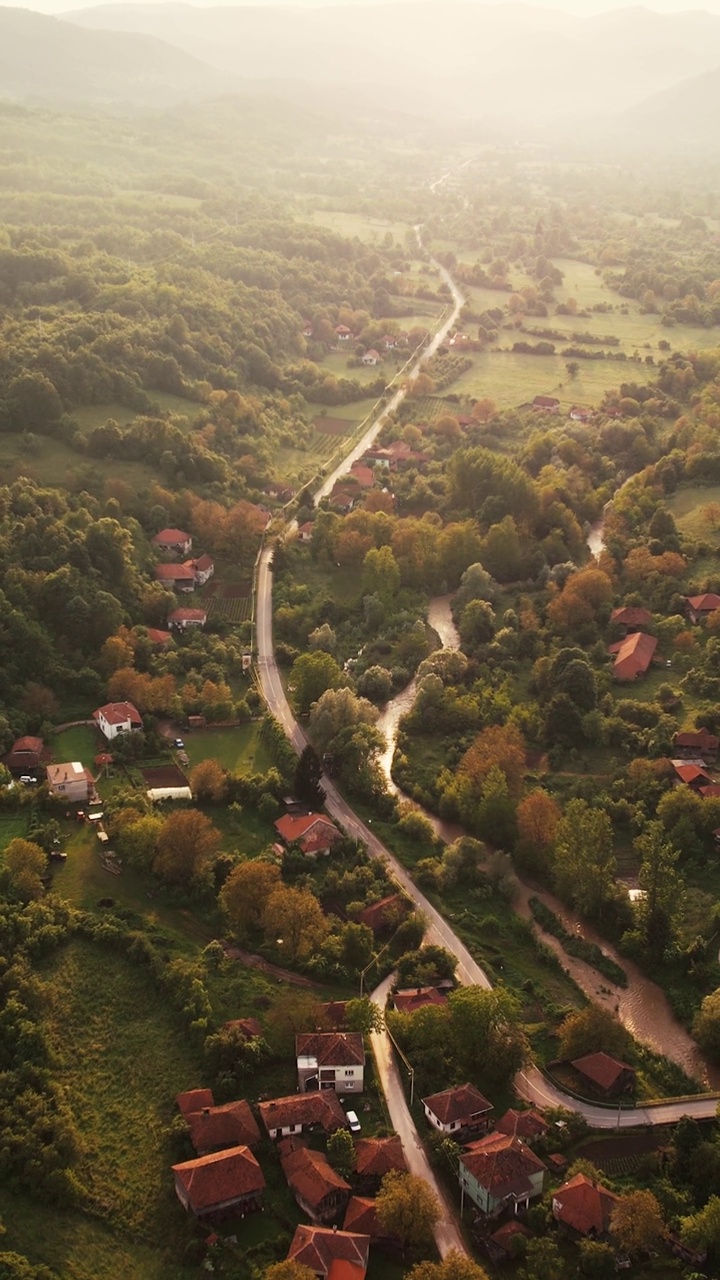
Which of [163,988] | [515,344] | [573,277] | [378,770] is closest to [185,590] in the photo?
[378,770]

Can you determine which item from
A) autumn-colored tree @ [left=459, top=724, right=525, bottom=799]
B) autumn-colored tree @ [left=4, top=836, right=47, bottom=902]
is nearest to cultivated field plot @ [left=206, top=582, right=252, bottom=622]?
autumn-colored tree @ [left=459, top=724, right=525, bottom=799]

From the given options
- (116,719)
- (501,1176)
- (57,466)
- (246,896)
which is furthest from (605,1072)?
(57,466)

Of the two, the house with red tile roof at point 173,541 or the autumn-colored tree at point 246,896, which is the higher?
the house with red tile roof at point 173,541

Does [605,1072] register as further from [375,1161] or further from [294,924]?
[294,924]

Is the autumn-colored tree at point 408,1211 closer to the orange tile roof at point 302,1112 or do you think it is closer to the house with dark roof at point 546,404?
the orange tile roof at point 302,1112

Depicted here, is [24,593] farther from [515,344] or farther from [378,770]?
[515,344]

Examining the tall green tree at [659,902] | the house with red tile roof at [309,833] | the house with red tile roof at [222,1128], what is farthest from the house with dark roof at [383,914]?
the house with red tile roof at [222,1128]
